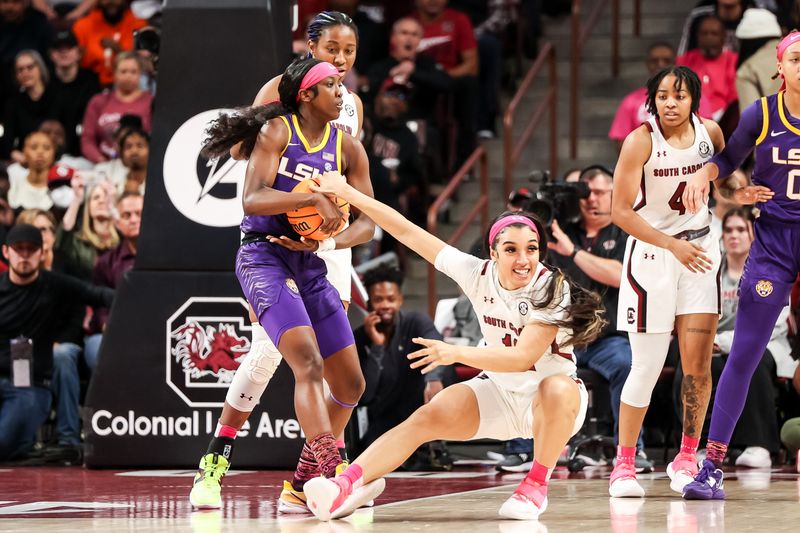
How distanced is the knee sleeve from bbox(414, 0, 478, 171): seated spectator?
5712mm

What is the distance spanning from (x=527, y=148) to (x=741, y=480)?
5913 millimetres

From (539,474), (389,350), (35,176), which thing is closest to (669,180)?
(539,474)

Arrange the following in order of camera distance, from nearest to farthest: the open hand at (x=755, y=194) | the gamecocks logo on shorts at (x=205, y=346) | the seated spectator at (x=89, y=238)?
1. the open hand at (x=755, y=194)
2. the gamecocks logo on shorts at (x=205, y=346)
3. the seated spectator at (x=89, y=238)

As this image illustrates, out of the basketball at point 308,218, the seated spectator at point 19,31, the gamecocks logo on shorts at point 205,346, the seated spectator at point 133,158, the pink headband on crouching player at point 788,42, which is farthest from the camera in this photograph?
the seated spectator at point 19,31

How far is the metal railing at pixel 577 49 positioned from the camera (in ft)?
39.9

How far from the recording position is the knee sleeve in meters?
6.58

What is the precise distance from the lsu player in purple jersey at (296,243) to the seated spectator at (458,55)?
6274 millimetres

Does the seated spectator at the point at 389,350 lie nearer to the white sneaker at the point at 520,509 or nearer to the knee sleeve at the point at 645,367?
the knee sleeve at the point at 645,367

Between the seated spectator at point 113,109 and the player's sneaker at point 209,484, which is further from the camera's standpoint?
the seated spectator at point 113,109

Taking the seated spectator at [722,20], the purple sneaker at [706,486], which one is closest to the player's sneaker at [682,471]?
the purple sneaker at [706,486]

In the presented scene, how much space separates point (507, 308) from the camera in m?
5.52

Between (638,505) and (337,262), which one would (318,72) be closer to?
(337,262)

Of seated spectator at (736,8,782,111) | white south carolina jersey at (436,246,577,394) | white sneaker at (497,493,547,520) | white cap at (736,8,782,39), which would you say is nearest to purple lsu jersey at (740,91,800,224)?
white south carolina jersey at (436,246,577,394)

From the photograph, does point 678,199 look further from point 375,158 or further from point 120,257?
point 120,257
